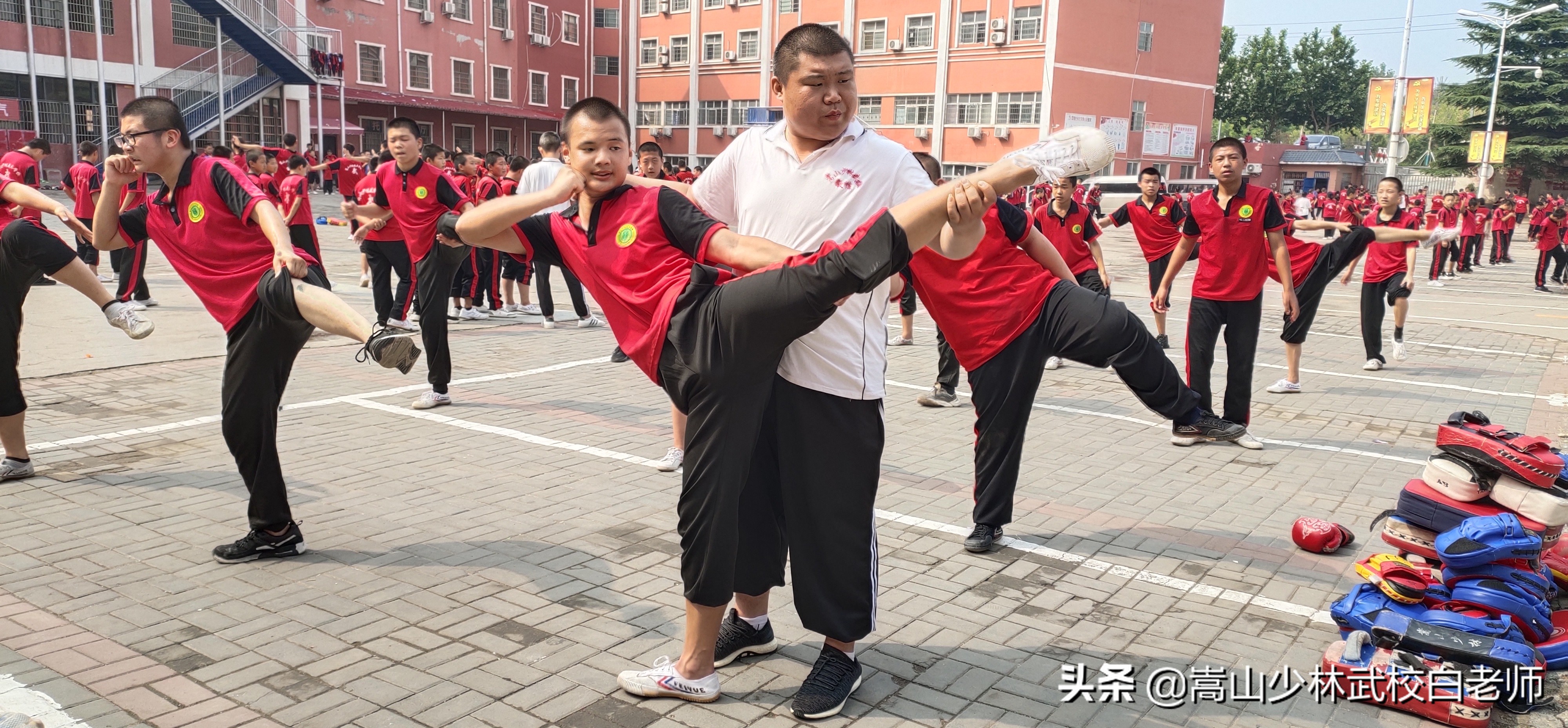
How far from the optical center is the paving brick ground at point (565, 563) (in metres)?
3.54

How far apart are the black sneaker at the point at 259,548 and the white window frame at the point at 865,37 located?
46.1m

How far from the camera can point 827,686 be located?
135 inches

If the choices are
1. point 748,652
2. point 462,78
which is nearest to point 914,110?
point 462,78

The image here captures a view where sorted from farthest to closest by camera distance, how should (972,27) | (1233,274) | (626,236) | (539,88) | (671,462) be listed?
(539,88)
(972,27)
(1233,274)
(671,462)
(626,236)

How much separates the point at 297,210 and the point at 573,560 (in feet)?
28.9

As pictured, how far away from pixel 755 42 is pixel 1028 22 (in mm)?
14039

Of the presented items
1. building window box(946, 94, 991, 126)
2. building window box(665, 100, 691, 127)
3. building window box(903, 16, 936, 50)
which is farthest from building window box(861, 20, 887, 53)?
building window box(665, 100, 691, 127)

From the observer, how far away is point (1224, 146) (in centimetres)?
749

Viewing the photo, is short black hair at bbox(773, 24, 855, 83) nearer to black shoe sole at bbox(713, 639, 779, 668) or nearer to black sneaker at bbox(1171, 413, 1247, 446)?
black shoe sole at bbox(713, 639, 779, 668)

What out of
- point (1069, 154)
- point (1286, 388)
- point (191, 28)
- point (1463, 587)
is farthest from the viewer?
point (191, 28)

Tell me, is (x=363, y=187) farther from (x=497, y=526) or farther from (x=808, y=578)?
(x=808, y=578)

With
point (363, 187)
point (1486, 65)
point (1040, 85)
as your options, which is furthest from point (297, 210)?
point (1486, 65)

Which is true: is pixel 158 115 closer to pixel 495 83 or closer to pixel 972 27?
pixel 972 27

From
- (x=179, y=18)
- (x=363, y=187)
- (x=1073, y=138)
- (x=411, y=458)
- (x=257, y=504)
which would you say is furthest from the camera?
(x=179, y=18)
